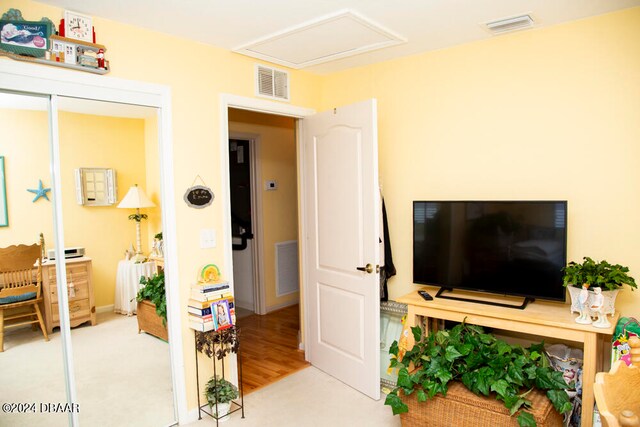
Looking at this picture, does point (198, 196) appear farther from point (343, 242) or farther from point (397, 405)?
point (397, 405)

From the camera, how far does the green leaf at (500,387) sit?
7.09 feet

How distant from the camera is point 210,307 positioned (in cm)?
269

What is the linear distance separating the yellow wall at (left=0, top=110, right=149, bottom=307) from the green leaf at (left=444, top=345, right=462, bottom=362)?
6.28 ft

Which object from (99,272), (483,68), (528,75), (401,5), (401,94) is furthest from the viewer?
(401,94)

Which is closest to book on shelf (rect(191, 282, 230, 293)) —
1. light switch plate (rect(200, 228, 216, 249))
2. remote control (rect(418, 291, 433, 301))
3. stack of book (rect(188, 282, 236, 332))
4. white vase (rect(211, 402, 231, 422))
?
stack of book (rect(188, 282, 236, 332))

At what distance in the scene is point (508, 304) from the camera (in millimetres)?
2621

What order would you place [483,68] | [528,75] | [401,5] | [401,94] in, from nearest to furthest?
[401,5], [528,75], [483,68], [401,94]

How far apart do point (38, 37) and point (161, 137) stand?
31.1 inches

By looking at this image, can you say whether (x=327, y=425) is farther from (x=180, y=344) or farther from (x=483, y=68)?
(x=483, y=68)

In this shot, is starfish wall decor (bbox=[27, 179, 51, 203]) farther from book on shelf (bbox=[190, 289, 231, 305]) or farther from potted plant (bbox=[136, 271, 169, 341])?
book on shelf (bbox=[190, 289, 231, 305])

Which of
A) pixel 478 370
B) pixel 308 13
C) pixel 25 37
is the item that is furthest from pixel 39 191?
pixel 478 370

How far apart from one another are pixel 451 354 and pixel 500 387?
Answer: 0.30 m

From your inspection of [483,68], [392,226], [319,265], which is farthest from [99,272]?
[483,68]

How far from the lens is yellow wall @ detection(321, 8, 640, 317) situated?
2408mm
